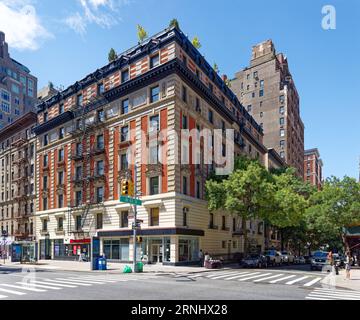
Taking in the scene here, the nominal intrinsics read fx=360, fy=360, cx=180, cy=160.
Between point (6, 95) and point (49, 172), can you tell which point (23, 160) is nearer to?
point (49, 172)

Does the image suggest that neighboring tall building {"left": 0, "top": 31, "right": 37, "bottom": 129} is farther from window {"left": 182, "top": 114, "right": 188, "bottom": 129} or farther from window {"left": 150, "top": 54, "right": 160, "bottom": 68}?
window {"left": 182, "top": 114, "right": 188, "bottom": 129}

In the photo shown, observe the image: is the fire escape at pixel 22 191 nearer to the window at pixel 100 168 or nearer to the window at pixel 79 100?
the window at pixel 79 100

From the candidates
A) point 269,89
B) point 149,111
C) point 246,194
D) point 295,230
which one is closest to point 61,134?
point 149,111

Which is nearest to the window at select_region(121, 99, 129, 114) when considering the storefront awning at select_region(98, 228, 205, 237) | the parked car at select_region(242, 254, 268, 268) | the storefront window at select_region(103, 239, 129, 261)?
the storefront awning at select_region(98, 228, 205, 237)

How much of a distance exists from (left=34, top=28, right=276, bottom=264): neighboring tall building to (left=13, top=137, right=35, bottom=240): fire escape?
5.41 metres

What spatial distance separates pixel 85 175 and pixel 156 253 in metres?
15.0

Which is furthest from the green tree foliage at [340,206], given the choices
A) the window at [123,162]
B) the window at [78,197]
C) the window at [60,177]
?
the window at [60,177]

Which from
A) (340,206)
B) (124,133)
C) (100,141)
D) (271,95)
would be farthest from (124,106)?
(271,95)

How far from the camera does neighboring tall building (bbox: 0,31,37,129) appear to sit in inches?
4301

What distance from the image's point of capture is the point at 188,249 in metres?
37.4

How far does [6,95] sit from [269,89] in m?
78.1

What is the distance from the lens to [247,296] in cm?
1501

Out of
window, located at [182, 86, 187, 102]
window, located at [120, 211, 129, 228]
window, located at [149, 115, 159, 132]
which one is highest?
window, located at [182, 86, 187, 102]

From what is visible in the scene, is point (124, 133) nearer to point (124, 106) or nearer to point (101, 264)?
point (124, 106)
